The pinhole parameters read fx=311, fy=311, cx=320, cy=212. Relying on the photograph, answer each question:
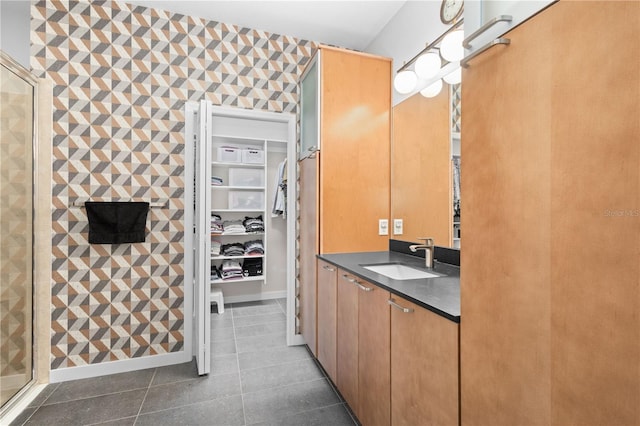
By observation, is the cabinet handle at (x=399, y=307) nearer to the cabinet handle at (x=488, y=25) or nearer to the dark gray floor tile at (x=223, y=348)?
the cabinet handle at (x=488, y=25)

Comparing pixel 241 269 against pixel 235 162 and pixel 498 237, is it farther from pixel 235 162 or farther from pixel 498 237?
pixel 498 237

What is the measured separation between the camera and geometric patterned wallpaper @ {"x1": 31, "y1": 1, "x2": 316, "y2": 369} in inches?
89.0

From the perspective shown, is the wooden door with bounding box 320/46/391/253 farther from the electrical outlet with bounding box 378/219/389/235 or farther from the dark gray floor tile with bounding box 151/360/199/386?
the dark gray floor tile with bounding box 151/360/199/386

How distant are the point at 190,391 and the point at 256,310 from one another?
167cm

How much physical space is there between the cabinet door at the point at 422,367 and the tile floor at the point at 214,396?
710 millimetres

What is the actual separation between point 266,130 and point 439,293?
305 cm

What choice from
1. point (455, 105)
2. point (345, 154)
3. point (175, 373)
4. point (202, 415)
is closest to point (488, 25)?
point (455, 105)

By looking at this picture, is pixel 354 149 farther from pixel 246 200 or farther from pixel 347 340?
pixel 246 200

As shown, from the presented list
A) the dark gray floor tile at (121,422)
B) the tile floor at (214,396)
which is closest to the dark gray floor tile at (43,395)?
the tile floor at (214,396)

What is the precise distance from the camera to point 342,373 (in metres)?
1.90

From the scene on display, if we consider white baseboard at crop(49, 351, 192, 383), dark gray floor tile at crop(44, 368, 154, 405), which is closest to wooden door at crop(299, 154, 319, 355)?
white baseboard at crop(49, 351, 192, 383)

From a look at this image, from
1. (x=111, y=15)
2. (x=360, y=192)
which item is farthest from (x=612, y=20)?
(x=111, y=15)

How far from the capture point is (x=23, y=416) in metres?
1.86

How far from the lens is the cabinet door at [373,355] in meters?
1.40
